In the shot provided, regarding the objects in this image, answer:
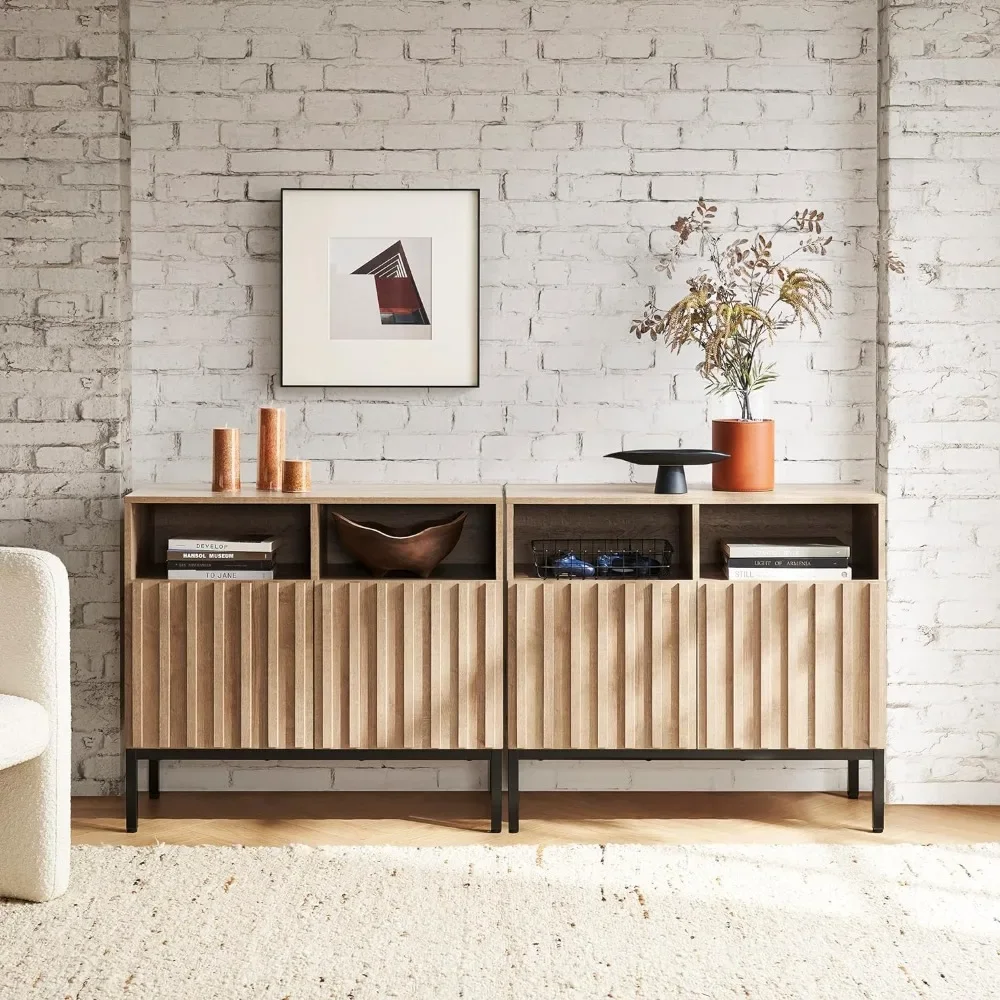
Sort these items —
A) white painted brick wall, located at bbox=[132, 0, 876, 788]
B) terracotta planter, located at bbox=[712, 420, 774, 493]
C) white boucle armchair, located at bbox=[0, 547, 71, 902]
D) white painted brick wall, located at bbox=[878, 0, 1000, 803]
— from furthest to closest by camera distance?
white painted brick wall, located at bbox=[132, 0, 876, 788], white painted brick wall, located at bbox=[878, 0, 1000, 803], terracotta planter, located at bbox=[712, 420, 774, 493], white boucle armchair, located at bbox=[0, 547, 71, 902]

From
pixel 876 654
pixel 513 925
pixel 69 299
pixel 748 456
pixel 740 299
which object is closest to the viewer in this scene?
pixel 513 925

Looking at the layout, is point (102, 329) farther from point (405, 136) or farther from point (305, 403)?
point (405, 136)

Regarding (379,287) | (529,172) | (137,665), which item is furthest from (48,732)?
(529,172)

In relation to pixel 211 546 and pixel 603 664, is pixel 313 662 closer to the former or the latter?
pixel 211 546

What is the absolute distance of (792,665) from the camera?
297cm

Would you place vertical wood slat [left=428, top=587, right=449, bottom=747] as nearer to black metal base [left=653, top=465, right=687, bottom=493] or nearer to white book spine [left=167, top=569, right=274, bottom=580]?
white book spine [left=167, top=569, right=274, bottom=580]

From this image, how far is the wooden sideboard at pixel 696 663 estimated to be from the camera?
9.73 ft

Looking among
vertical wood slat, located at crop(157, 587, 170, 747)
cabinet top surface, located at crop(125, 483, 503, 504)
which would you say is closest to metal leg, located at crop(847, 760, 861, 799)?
cabinet top surface, located at crop(125, 483, 503, 504)

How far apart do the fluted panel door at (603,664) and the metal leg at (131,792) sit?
1.02m

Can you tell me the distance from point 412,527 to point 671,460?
772mm

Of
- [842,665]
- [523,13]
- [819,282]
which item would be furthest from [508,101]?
[842,665]

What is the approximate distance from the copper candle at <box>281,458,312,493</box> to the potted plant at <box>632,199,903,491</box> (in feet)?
3.41

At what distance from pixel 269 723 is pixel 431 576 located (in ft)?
1.94

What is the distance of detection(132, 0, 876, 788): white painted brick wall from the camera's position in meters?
3.27
